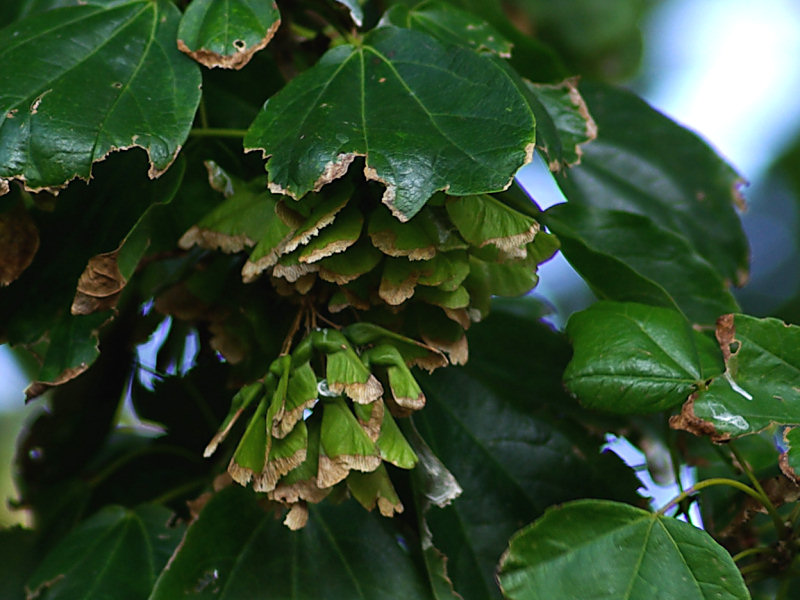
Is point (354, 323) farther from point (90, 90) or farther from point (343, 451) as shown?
point (90, 90)

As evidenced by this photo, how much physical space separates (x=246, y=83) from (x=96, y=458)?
36 centimetres

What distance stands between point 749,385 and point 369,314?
0.22 m

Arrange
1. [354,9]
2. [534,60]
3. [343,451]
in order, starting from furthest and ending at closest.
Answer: [534,60], [354,9], [343,451]

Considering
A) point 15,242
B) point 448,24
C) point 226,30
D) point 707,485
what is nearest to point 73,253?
point 15,242

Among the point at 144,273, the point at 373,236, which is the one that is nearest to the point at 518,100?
the point at 373,236

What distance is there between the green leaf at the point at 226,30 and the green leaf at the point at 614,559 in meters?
0.32

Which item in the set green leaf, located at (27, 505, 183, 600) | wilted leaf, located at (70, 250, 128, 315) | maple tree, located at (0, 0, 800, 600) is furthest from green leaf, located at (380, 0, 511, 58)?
green leaf, located at (27, 505, 183, 600)

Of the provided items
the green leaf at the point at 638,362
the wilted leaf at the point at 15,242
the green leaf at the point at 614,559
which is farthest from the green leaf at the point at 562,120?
the wilted leaf at the point at 15,242

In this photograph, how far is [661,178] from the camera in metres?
0.73

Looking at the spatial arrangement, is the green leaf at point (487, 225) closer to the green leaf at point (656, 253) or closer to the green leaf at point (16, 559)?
the green leaf at point (656, 253)

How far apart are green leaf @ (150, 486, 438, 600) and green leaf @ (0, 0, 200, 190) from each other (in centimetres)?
22

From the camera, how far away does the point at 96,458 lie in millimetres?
757

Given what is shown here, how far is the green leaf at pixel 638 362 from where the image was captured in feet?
1.59

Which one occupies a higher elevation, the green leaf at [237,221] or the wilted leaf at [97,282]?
the green leaf at [237,221]
